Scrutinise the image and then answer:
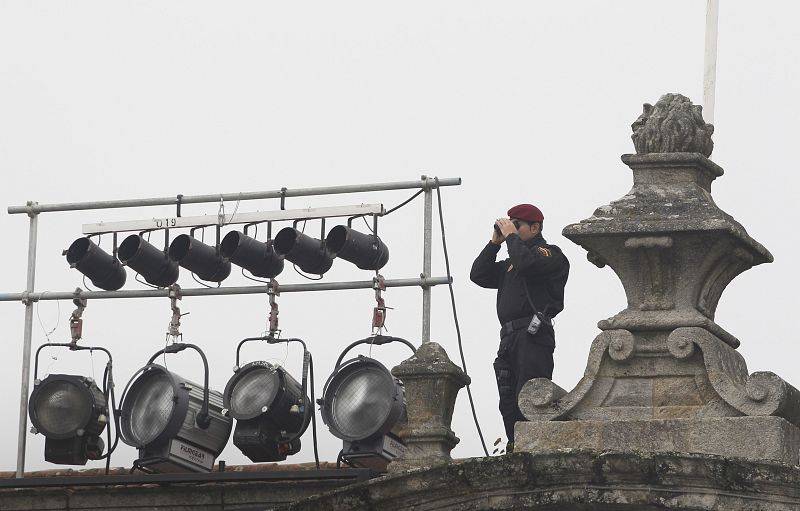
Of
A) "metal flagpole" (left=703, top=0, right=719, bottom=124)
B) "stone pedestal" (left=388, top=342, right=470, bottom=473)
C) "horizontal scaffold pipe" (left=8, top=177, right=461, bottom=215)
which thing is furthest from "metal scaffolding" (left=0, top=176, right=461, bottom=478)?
"metal flagpole" (left=703, top=0, right=719, bottom=124)

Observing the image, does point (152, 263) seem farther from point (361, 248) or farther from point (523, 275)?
point (523, 275)

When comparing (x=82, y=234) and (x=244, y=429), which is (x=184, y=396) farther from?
(x=82, y=234)

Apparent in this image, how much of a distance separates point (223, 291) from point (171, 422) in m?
Answer: 1.20

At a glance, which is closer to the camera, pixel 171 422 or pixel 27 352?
pixel 171 422

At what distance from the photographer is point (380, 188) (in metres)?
18.7

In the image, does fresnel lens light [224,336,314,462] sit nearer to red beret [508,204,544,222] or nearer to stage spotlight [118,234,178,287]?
stage spotlight [118,234,178,287]

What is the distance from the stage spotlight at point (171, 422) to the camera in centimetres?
1828

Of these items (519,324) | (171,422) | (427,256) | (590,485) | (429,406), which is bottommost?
(590,485)

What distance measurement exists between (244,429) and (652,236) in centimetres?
420

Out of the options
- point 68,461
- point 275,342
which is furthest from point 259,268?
point 68,461

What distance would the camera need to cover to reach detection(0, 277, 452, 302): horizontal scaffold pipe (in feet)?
60.3

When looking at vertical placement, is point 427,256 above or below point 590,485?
above

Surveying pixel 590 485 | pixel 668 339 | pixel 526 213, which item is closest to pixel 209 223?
pixel 526 213

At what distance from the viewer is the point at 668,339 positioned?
14.8 m
